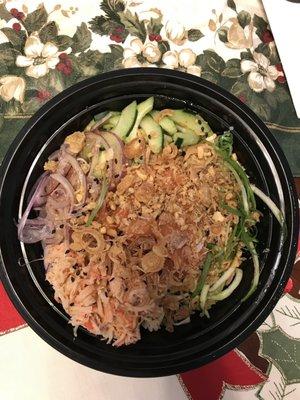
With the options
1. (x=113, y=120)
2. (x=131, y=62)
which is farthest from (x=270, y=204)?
(x=131, y=62)

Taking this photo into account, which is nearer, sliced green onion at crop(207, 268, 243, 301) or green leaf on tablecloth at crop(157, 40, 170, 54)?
sliced green onion at crop(207, 268, 243, 301)

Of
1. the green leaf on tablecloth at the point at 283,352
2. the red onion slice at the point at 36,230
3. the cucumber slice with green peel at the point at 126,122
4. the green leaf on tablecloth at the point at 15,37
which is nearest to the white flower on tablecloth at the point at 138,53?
the cucumber slice with green peel at the point at 126,122

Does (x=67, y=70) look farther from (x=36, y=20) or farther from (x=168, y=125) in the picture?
(x=168, y=125)

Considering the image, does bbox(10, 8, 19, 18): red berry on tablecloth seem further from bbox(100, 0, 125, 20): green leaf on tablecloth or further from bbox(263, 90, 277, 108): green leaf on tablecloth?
bbox(263, 90, 277, 108): green leaf on tablecloth

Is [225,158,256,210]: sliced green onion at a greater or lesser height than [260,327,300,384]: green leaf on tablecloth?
greater

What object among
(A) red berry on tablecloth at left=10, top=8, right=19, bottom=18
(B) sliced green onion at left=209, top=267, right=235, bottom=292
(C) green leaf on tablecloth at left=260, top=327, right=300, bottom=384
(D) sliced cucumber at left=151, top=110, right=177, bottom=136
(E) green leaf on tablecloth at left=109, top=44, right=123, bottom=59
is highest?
(A) red berry on tablecloth at left=10, top=8, right=19, bottom=18

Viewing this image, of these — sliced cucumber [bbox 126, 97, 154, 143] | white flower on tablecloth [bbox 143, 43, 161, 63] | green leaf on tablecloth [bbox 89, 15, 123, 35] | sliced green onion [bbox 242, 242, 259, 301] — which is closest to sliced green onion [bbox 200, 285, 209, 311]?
sliced green onion [bbox 242, 242, 259, 301]

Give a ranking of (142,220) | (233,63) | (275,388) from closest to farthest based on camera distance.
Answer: (142,220) < (275,388) < (233,63)
